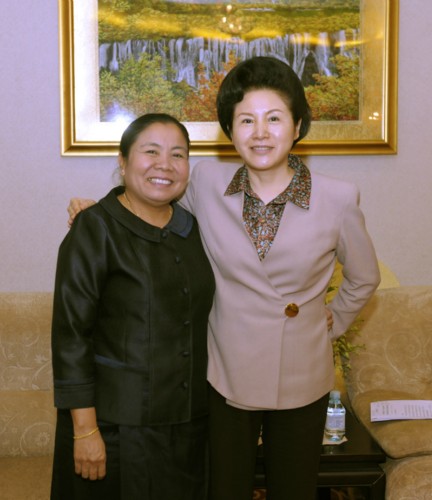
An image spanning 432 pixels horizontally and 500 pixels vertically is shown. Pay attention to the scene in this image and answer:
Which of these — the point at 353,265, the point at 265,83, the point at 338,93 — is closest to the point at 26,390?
the point at 353,265

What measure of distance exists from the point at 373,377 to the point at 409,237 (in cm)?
72

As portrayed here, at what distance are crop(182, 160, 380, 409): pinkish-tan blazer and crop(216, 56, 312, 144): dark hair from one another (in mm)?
209

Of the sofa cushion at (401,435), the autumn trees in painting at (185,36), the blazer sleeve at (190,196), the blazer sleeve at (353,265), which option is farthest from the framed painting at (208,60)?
the sofa cushion at (401,435)

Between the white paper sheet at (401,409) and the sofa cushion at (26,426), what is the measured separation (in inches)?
44.8

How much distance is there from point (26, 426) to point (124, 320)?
942 millimetres

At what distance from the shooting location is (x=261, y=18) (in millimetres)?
2863

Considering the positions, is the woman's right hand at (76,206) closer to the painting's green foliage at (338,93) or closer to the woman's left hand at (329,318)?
the woman's left hand at (329,318)

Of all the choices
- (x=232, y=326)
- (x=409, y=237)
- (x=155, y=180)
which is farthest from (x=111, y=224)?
(x=409, y=237)

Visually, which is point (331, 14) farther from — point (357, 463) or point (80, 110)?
point (357, 463)

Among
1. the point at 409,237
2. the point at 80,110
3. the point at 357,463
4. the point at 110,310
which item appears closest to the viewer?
the point at 110,310

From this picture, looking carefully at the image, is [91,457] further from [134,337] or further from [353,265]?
[353,265]

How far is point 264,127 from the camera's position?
5.70 ft

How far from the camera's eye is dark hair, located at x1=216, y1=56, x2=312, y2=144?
175 cm

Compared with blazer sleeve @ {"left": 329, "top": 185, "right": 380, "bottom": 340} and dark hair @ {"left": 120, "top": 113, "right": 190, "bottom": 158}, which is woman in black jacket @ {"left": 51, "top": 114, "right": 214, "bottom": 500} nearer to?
dark hair @ {"left": 120, "top": 113, "right": 190, "bottom": 158}
